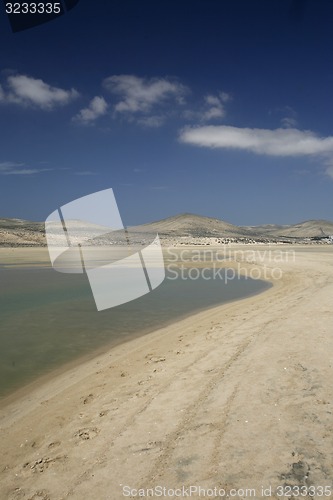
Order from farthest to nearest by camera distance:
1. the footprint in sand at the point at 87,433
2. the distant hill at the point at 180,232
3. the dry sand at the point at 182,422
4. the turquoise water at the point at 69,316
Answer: the distant hill at the point at 180,232 → the turquoise water at the point at 69,316 → the footprint in sand at the point at 87,433 → the dry sand at the point at 182,422

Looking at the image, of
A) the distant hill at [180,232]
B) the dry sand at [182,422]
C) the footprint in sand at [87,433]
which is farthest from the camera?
the distant hill at [180,232]

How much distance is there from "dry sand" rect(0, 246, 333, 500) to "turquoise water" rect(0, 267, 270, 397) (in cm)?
107

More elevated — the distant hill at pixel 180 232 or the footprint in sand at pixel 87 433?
the distant hill at pixel 180 232

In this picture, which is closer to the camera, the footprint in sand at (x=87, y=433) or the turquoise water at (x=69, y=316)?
the footprint in sand at (x=87, y=433)

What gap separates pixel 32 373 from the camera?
741cm

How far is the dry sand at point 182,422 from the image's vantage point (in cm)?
365

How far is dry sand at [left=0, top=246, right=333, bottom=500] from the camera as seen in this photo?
3.65 metres

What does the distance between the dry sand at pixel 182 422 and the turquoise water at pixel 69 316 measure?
3.52 ft

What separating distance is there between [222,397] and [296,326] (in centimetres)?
436

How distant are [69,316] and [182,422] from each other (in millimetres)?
8449

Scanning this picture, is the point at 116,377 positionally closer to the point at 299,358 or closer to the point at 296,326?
the point at 299,358

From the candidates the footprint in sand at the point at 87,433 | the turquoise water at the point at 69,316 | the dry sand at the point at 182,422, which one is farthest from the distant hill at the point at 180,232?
the footprint in sand at the point at 87,433

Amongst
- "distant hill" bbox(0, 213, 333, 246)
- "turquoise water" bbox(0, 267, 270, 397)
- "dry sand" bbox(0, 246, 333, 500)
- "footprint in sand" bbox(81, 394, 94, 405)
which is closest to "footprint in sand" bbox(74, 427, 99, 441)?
"dry sand" bbox(0, 246, 333, 500)

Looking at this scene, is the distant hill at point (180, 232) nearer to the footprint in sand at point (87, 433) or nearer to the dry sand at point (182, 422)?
the dry sand at point (182, 422)
